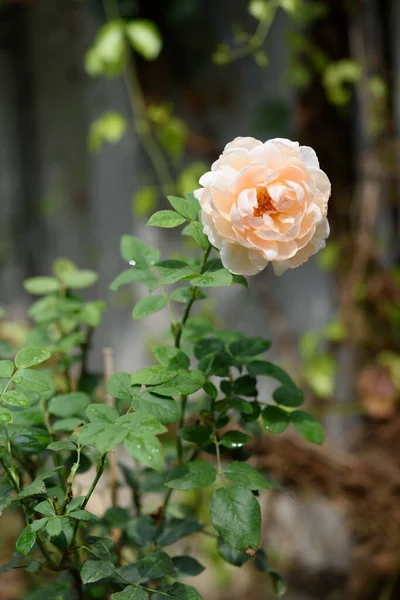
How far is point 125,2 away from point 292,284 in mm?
871

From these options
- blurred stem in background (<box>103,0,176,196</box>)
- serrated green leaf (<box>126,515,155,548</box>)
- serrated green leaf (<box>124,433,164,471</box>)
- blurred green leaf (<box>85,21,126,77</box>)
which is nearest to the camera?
serrated green leaf (<box>124,433,164,471</box>)

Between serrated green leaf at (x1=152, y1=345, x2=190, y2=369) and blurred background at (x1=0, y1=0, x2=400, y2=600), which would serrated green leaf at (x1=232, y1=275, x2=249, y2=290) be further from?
blurred background at (x1=0, y1=0, x2=400, y2=600)

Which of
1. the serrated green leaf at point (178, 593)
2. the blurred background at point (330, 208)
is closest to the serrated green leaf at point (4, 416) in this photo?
the serrated green leaf at point (178, 593)

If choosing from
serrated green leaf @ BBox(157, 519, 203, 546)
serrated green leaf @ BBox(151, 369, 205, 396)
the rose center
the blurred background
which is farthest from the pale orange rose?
the blurred background

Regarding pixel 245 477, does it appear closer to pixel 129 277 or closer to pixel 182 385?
pixel 182 385

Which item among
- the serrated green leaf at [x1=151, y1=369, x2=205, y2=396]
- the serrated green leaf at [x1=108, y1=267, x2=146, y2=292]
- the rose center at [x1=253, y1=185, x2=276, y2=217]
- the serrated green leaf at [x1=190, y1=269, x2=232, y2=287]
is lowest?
the serrated green leaf at [x1=151, y1=369, x2=205, y2=396]

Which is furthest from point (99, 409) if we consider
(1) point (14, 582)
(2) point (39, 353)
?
(1) point (14, 582)

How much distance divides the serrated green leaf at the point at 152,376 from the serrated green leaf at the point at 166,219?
0.46 ft

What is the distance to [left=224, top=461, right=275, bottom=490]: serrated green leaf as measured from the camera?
547mm

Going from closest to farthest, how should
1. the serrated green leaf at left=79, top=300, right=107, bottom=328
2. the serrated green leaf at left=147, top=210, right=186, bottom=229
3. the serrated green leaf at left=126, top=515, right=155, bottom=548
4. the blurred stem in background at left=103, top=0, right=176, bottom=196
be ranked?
the serrated green leaf at left=147, top=210, right=186, bottom=229
the serrated green leaf at left=126, top=515, right=155, bottom=548
the serrated green leaf at left=79, top=300, right=107, bottom=328
the blurred stem in background at left=103, top=0, right=176, bottom=196

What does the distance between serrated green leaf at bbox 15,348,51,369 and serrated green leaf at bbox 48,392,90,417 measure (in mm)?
116

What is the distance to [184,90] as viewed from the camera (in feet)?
5.53

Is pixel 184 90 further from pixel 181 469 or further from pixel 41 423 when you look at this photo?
pixel 181 469

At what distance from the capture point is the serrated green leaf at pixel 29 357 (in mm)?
563
